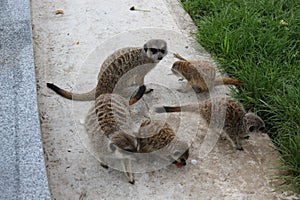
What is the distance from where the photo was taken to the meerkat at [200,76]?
3.51 metres

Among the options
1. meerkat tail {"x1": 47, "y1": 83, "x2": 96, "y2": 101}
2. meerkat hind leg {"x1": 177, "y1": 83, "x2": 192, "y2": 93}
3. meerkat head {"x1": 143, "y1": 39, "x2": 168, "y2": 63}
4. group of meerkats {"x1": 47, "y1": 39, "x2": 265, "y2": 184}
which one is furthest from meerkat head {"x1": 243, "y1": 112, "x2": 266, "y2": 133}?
meerkat tail {"x1": 47, "y1": 83, "x2": 96, "y2": 101}

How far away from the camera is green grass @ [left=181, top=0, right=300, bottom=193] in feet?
10.2

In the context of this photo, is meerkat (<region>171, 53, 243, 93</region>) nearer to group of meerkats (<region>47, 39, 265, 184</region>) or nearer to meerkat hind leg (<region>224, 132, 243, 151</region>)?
group of meerkats (<region>47, 39, 265, 184</region>)

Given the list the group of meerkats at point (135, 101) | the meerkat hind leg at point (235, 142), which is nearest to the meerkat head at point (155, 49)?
the group of meerkats at point (135, 101)

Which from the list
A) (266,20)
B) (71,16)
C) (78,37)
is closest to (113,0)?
(71,16)

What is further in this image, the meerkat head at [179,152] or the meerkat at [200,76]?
the meerkat at [200,76]

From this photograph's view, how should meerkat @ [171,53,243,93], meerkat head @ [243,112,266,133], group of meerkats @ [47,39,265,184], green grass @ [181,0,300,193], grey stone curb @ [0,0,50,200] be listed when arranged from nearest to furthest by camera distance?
grey stone curb @ [0,0,50,200]
group of meerkats @ [47,39,265,184]
meerkat head @ [243,112,266,133]
green grass @ [181,0,300,193]
meerkat @ [171,53,243,93]

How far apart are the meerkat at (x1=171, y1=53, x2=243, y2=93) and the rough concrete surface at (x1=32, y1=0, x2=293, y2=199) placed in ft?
0.22

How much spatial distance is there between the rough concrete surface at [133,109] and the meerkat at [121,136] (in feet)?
0.39

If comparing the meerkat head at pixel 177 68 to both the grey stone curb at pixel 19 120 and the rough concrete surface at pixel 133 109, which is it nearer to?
the rough concrete surface at pixel 133 109

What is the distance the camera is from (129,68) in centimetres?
339

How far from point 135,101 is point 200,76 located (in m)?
0.59

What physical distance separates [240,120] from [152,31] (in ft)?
5.24

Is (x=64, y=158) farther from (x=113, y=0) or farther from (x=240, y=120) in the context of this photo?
(x=113, y=0)
